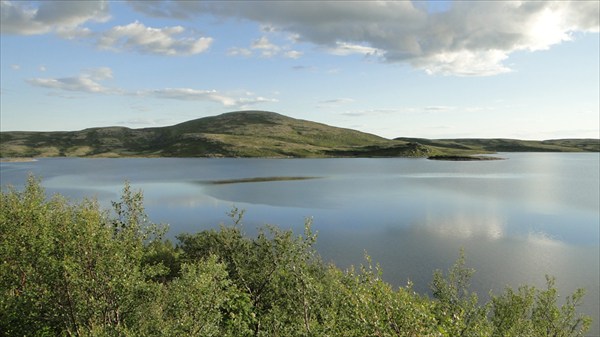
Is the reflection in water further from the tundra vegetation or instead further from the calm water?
the tundra vegetation

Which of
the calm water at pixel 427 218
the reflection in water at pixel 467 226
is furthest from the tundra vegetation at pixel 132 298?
the reflection in water at pixel 467 226

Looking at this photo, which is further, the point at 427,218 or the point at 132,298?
the point at 427,218

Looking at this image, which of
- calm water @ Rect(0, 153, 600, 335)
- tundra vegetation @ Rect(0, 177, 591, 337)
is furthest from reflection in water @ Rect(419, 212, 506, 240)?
tundra vegetation @ Rect(0, 177, 591, 337)

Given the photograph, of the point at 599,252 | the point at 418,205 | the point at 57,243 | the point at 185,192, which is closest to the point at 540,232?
the point at 599,252

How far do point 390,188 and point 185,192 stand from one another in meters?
67.5

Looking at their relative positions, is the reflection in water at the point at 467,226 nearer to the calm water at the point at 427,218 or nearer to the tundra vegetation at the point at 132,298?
the calm water at the point at 427,218

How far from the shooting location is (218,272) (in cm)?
1952

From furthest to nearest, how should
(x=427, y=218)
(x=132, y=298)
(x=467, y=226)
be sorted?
(x=427, y=218) < (x=467, y=226) < (x=132, y=298)

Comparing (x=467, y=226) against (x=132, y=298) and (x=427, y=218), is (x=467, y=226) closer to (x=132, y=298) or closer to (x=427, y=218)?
(x=427, y=218)

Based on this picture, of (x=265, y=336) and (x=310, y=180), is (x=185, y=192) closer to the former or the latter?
(x=310, y=180)

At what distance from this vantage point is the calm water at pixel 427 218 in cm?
5106

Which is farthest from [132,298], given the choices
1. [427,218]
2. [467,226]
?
[427,218]

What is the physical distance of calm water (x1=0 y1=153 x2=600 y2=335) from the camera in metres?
Answer: 51.1

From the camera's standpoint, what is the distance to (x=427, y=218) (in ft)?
271
